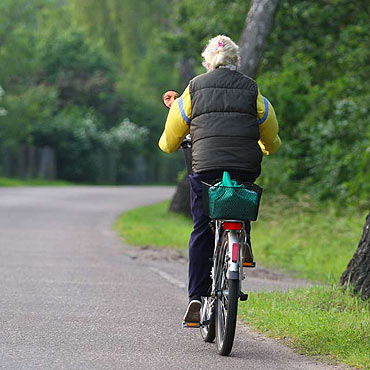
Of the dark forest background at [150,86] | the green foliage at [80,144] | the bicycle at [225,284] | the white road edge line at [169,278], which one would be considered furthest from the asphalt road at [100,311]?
the green foliage at [80,144]

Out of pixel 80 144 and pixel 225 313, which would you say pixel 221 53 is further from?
pixel 80 144

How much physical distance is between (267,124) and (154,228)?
10.7 meters

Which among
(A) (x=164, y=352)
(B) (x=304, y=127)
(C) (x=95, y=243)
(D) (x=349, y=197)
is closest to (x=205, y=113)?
(A) (x=164, y=352)

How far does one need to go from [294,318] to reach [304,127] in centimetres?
1453

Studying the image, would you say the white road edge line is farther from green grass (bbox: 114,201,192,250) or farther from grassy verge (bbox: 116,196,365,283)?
green grass (bbox: 114,201,192,250)

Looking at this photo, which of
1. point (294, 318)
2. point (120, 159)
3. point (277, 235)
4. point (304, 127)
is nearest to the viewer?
point (294, 318)

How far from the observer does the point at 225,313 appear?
21.0ft

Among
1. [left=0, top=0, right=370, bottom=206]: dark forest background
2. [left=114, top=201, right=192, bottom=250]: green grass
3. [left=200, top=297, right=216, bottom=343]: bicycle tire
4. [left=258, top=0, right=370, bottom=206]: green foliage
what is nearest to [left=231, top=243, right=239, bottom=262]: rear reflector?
[left=200, top=297, right=216, bottom=343]: bicycle tire

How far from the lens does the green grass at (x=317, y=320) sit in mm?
6535

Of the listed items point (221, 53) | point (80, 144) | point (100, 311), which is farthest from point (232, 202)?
point (80, 144)

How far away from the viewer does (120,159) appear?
54.6 metres

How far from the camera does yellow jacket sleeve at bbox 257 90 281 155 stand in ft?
21.9

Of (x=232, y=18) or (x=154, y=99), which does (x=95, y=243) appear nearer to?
(x=232, y=18)

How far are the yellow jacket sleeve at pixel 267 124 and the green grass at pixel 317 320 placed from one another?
4.17 ft
